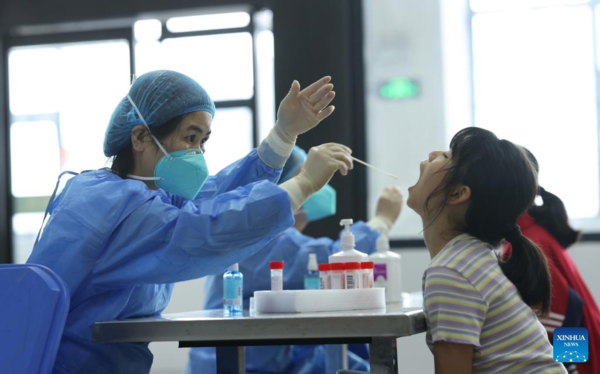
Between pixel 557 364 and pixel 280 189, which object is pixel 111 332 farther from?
pixel 557 364

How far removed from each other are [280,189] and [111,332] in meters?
0.44

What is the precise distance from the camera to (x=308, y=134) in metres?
4.19

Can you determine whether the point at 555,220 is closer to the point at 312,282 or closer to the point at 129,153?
the point at 312,282

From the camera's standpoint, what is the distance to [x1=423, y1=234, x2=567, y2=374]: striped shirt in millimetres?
1405

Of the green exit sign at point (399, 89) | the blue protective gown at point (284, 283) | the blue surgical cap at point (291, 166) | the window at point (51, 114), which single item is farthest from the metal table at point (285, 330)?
the window at point (51, 114)

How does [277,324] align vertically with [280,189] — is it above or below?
below

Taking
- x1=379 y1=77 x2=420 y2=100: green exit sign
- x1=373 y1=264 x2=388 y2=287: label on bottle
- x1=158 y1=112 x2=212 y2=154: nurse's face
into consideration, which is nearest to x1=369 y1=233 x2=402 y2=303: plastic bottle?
x1=373 y1=264 x2=388 y2=287: label on bottle

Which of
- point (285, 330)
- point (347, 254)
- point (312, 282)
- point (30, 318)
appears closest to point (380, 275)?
point (312, 282)

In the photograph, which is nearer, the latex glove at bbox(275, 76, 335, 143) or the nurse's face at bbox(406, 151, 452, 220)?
the nurse's face at bbox(406, 151, 452, 220)

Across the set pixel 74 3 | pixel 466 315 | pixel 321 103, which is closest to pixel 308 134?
pixel 74 3

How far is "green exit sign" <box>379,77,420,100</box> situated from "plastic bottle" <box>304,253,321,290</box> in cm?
191

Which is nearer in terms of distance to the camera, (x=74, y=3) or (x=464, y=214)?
(x=464, y=214)

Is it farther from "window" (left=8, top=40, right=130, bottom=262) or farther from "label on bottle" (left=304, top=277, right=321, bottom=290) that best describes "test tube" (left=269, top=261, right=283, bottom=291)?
"window" (left=8, top=40, right=130, bottom=262)

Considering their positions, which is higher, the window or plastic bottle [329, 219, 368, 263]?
the window
